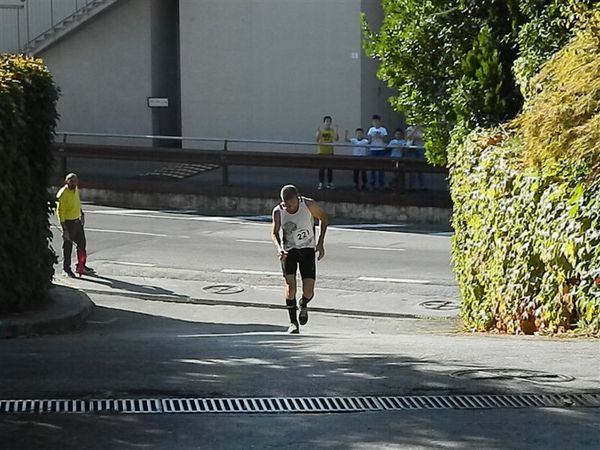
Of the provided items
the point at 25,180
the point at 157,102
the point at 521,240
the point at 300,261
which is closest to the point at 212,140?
the point at 157,102

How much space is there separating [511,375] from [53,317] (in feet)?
23.9

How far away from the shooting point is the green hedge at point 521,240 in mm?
10453

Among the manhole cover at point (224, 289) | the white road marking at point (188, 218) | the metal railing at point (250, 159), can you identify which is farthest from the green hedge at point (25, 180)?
the metal railing at point (250, 159)

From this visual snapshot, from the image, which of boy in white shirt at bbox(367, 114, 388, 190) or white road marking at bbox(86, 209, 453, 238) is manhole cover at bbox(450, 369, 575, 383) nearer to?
white road marking at bbox(86, 209, 453, 238)

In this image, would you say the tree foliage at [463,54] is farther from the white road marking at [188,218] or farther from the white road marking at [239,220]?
the white road marking at [188,218]

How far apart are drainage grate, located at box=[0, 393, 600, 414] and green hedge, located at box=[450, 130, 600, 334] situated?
2682mm

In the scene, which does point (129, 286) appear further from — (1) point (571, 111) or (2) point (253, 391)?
(2) point (253, 391)

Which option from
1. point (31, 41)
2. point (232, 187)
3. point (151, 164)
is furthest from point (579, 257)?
point (31, 41)

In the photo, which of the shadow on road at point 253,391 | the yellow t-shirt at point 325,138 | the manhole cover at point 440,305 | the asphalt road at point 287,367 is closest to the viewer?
the shadow on road at point 253,391

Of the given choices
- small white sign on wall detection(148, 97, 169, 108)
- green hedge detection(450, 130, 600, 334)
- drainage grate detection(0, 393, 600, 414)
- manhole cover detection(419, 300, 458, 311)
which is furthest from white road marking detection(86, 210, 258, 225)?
drainage grate detection(0, 393, 600, 414)

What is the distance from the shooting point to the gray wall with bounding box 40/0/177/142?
3534cm

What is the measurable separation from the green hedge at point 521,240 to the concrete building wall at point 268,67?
56.7 ft

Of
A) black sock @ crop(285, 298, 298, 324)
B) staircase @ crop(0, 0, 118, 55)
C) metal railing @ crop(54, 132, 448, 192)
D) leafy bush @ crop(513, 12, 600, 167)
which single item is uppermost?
staircase @ crop(0, 0, 118, 55)

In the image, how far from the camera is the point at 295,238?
13758 mm
